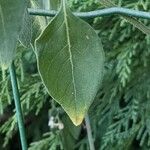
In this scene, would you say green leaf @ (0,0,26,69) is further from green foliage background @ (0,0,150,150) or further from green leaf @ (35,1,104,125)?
green foliage background @ (0,0,150,150)

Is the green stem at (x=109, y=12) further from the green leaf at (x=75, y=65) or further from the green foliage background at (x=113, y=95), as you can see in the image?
the green foliage background at (x=113, y=95)

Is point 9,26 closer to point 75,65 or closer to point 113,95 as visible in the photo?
point 75,65

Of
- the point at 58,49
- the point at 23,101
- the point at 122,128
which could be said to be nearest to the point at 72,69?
the point at 58,49

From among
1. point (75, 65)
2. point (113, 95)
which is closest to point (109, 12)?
point (75, 65)

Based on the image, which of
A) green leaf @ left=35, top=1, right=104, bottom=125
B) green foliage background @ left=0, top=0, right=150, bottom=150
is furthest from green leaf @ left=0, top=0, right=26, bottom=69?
green foliage background @ left=0, top=0, right=150, bottom=150

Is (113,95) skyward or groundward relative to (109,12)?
groundward

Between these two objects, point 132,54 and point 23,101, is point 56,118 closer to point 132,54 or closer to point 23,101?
point 23,101
